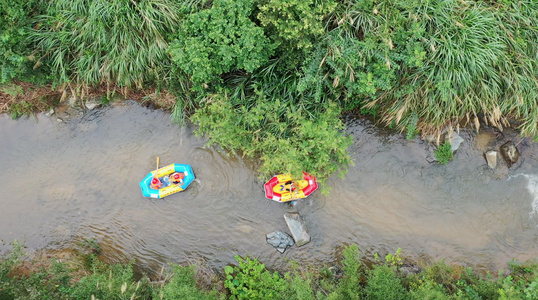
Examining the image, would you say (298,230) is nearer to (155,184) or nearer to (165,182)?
(165,182)

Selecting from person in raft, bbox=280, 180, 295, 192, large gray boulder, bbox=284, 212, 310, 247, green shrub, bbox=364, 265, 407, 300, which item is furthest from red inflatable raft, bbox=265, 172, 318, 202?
green shrub, bbox=364, 265, 407, 300

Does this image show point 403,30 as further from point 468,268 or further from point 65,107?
point 65,107

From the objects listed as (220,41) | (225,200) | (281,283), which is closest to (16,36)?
(220,41)

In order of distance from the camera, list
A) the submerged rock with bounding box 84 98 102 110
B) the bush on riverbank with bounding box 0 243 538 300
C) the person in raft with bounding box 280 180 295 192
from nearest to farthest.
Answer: the bush on riverbank with bounding box 0 243 538 300 < the person in raft with bounding box 280 180 295 192 < the submerged rock with bounding box 84 98 102 110

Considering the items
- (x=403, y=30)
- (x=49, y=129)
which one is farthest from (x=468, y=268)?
(x=49, y=129)

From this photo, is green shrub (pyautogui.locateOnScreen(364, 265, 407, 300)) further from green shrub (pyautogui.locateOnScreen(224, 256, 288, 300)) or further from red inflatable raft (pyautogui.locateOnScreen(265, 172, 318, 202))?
red inflatable raft (pyautogui.locateOnScreen(265, 172, 318, 202))

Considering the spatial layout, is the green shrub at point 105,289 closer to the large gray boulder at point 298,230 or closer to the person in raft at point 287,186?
the large gray boulder at point 298,230
